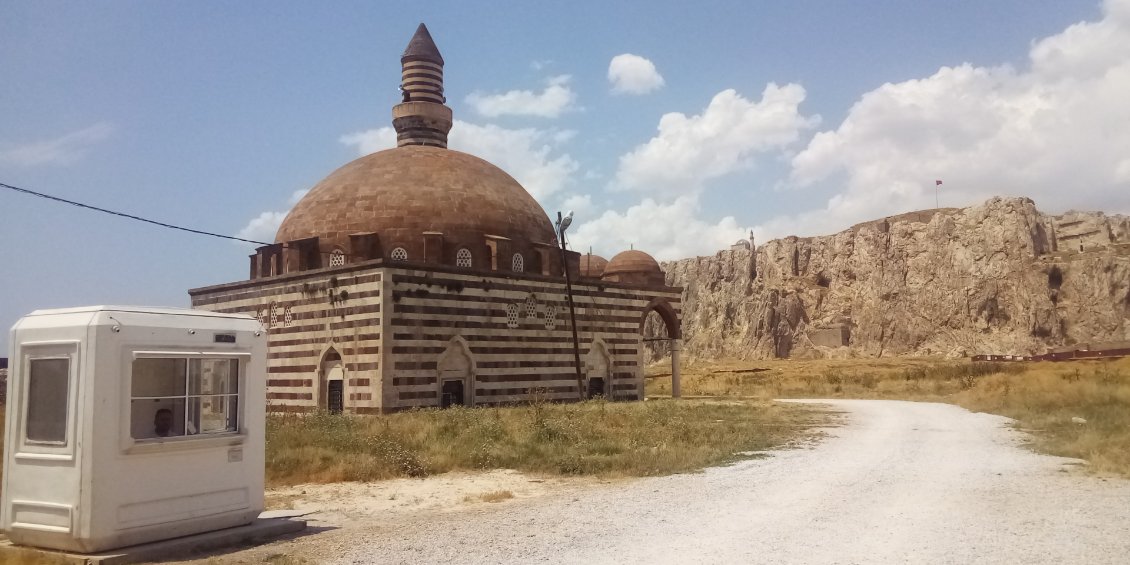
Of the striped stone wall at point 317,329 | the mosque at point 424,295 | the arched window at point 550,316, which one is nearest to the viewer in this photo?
the striped stone wall at point 317,329

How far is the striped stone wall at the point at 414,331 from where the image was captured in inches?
1019

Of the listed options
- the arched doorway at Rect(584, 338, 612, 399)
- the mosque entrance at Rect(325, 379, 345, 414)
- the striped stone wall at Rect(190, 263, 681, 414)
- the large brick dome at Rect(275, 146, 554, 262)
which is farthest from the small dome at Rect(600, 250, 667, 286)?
the mosque entrance at Rect(325, 379, 345, 414)

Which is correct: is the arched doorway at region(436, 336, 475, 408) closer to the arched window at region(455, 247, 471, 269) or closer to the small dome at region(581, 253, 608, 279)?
the arched window at region(455, 247, 471, 269)

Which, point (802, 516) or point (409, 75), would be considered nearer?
point (802, 516)

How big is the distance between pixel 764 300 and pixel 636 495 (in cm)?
9942

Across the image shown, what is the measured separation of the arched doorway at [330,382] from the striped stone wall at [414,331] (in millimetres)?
104

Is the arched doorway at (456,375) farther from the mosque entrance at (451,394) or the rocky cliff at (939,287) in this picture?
the rocky cliff at (939,287)

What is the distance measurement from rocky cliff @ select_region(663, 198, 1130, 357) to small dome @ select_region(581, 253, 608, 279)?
5986 centimetres

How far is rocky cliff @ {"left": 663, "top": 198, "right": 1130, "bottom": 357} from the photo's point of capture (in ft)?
280

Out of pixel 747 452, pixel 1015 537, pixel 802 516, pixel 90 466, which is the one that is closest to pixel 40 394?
pixel 90 466

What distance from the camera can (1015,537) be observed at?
8586 mm

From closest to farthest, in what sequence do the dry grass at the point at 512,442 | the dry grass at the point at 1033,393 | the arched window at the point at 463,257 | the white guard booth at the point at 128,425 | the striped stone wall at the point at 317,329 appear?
the white guard booth at the point at 128,425 → the dry grass at the point at 512,442 → the dry grass at the point at 1033,393 → the striped stone wall at the point at 317,329 → the arched window at the point at 463,257

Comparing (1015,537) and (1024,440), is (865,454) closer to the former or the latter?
(1024,440)

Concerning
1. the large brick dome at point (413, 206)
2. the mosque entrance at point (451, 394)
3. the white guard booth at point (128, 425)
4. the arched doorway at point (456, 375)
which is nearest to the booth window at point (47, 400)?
the white guard booth at point (128, 425)
